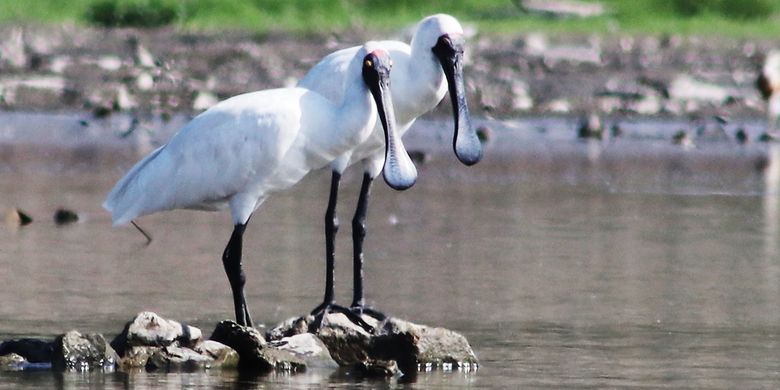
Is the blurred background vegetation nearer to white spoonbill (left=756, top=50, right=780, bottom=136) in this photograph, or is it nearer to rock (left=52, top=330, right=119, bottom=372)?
white spoonbill (left=756, top=50, right=780, bottom=136)

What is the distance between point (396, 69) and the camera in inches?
440

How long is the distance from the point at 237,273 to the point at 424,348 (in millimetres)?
1261

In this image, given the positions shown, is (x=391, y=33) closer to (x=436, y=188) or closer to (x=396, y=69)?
(x=436, y=188)

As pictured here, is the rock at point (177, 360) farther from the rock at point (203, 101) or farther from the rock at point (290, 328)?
the rock at point (203, 101)

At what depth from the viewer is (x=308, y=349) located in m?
9.77

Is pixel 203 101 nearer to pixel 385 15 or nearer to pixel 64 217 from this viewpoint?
pixel 385 15

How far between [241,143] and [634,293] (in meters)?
2.73

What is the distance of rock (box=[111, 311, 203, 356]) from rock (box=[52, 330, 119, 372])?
0.15m

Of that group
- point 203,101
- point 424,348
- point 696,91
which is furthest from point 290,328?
point 696,91

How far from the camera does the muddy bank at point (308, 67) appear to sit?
2603 cm

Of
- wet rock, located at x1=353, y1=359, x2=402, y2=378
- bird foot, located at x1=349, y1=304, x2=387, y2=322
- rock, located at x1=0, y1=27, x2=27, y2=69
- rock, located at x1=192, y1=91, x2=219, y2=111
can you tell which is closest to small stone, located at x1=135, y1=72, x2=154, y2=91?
rock, located at x1=192, y1=91, x2=219, y2=111

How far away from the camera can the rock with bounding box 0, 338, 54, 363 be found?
30.8 ft

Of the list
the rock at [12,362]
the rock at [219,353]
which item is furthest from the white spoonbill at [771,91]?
the rock at [12,362]

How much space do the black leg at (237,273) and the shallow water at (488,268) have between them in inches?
9.7
